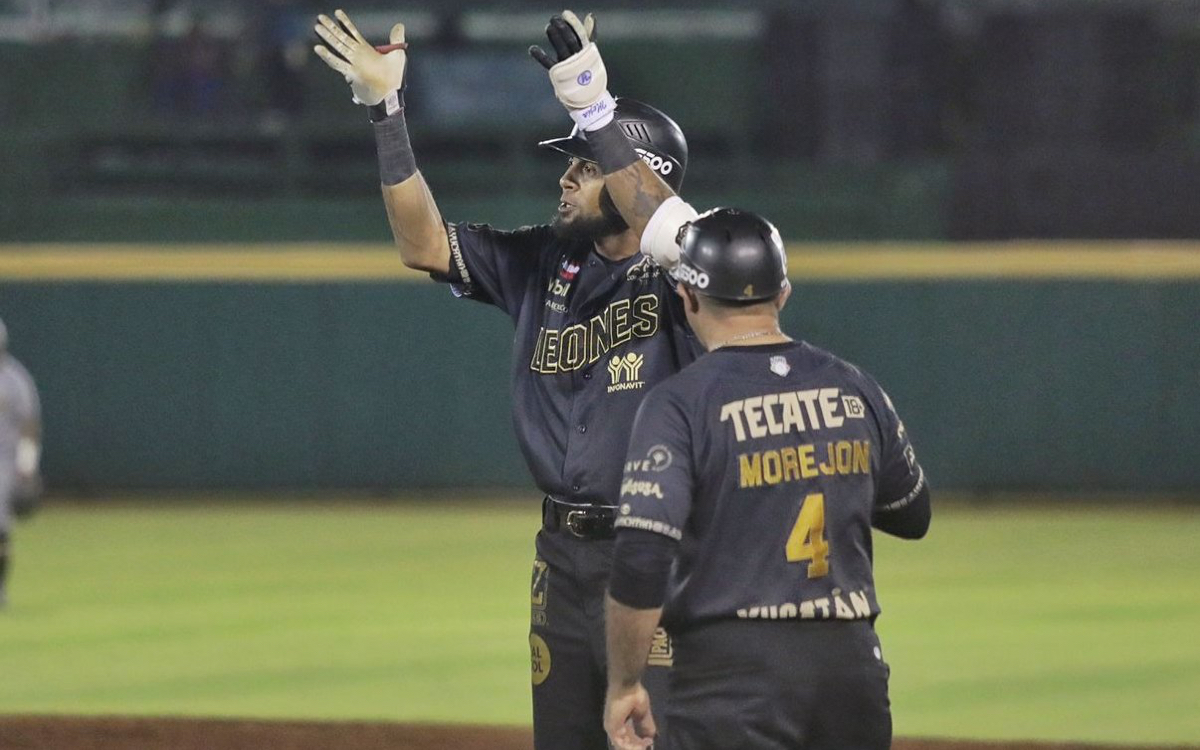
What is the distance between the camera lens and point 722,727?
3.35 meters

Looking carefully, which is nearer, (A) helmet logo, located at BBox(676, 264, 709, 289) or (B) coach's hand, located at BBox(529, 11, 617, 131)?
(A) helmet logo, located at BBox(676, 264, 709, 289)

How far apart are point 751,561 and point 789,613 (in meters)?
0.11

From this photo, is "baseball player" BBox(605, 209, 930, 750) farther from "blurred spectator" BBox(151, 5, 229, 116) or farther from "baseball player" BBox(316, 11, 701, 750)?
"blurred spectator" BBox(151, 5, 229, 116)

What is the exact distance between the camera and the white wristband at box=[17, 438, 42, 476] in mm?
10359

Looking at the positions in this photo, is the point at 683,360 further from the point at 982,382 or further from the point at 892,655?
the point at 982,382

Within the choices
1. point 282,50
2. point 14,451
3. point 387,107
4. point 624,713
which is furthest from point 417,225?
point 282,50

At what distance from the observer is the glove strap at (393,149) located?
14.5 ft

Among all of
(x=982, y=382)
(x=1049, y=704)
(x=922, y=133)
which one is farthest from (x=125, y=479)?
(x=1049, y=704)

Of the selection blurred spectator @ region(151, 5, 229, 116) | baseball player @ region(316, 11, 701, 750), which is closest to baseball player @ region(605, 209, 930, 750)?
baseball player @ region(316, 11, 701, 750)

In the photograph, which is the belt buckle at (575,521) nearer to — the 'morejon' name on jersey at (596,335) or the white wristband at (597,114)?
the 'morejon' name on jersey at (596,335)

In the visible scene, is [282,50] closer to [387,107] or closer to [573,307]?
[387,107]

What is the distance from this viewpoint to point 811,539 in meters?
3.39

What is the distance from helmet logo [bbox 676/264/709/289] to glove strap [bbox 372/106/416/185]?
110cm

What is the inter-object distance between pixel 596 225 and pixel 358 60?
66 cm
